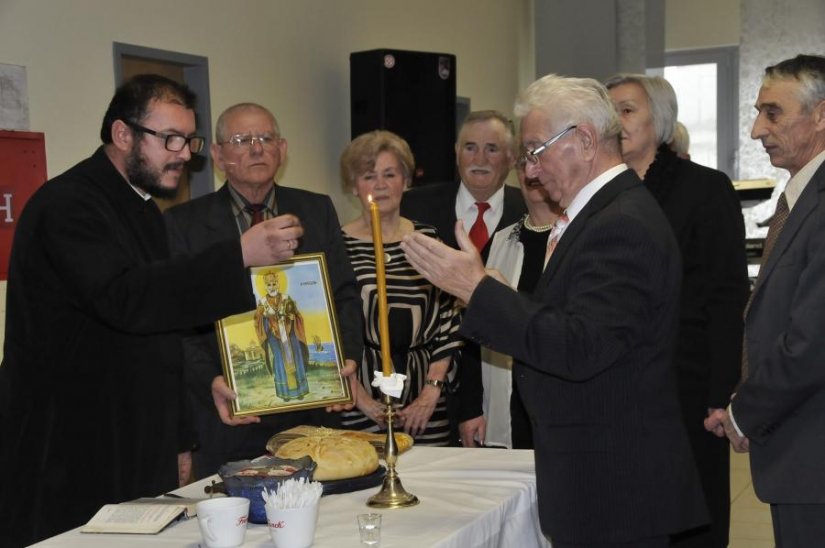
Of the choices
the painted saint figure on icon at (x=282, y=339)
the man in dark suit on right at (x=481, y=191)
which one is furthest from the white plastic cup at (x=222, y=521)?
the man in dark suit on right at (x=481, y=191)

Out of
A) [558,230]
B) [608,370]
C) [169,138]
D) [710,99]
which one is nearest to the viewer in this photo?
[608,370]

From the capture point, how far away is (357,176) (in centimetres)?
397

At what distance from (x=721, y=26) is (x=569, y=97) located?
35.3ft

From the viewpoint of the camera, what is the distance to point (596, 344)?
204 centimetres

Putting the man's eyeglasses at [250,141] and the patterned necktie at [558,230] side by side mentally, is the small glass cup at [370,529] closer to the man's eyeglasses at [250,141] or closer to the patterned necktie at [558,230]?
the patterned necktie at [558,230]

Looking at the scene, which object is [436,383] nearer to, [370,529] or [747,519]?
[370,529]

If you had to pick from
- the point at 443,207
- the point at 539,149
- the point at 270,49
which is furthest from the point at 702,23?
the point at 539,149

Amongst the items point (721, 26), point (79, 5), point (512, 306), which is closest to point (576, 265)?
point (512, 306)

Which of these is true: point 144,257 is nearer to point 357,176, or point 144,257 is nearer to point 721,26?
point 357,176

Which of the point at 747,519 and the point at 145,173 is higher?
the point at 145,173

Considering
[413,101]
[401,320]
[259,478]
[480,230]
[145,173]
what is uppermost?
[413,101]

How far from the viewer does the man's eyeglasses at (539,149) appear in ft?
7.31

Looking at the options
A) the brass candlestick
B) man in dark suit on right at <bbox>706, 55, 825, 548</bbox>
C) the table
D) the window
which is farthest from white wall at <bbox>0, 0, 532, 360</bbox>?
the window

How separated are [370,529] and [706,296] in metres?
1.57
